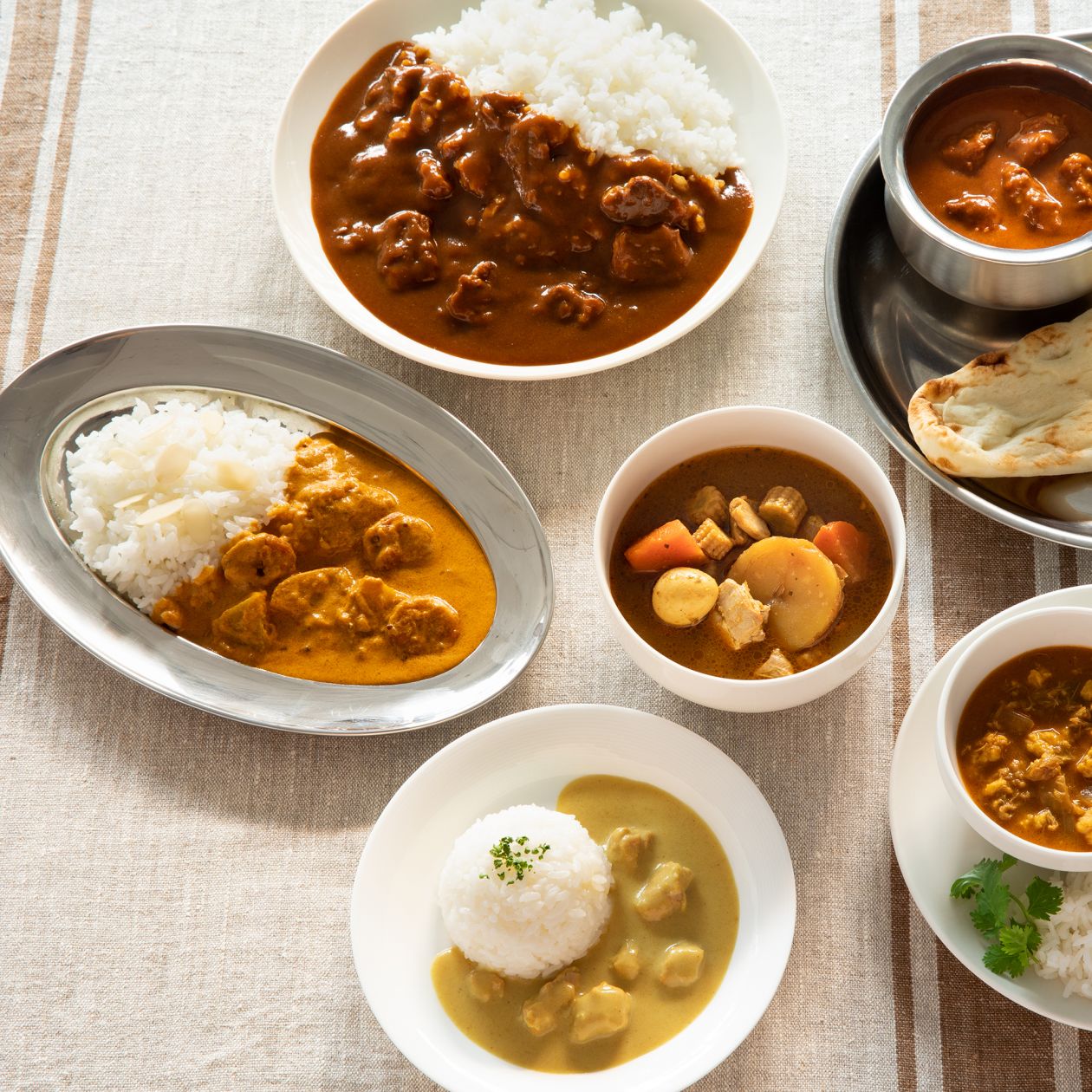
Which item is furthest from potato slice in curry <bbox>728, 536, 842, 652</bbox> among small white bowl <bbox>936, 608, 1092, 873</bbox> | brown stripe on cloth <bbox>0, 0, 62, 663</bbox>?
brown stripe on cloth <bbox>0, 0, 62, 663</bbox>

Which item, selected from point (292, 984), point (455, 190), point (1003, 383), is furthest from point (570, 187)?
point (292, 984)

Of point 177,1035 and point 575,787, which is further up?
point 575,787

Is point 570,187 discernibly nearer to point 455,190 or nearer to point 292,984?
point 455,190

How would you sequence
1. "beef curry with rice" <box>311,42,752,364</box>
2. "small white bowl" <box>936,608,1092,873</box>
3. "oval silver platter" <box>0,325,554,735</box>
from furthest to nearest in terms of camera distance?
"beef curry with rice" <box>311,42,752,364</box>
"oval silver platter" <box>0,325,554,735</box>
"small white bowl" <box>936,608,1092,873</box>

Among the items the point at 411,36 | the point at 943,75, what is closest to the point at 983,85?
the point at 943,75

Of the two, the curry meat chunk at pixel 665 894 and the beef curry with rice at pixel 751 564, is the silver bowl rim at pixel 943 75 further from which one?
the curry meat chunk at pixel 665 894

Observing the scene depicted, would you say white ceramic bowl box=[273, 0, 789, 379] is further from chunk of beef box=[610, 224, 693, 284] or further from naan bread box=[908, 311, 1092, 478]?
naan bread box=[908, 311, 1092, 478]
